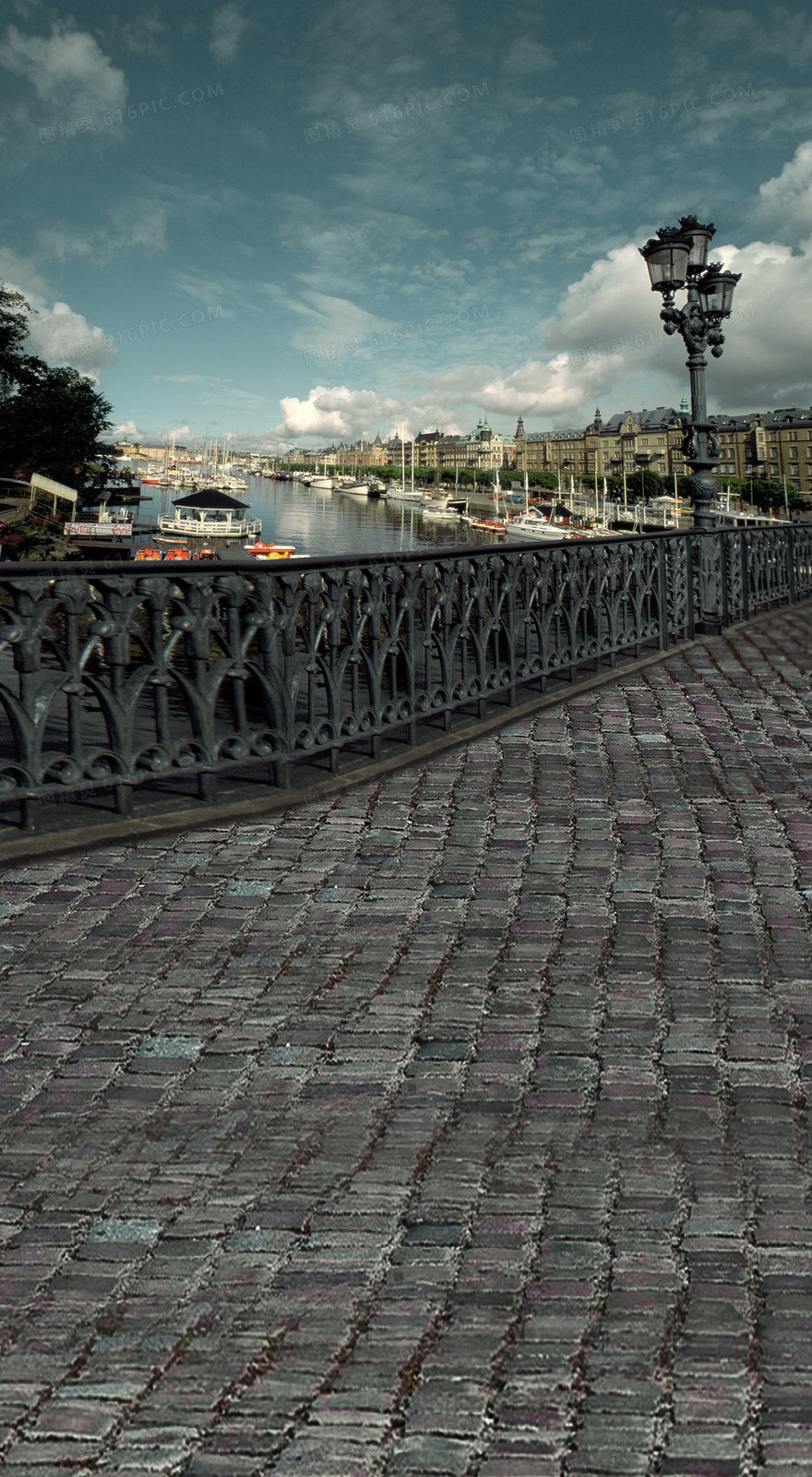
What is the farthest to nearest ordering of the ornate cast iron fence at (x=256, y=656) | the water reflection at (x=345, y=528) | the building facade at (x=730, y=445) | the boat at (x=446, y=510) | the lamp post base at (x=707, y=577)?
the building facade at (x=730, y=445)
the boat at (x=446, y=510)
the water reflection at (x=345, y=528)
the lamp post base at (x=707, y=577)
the ornate cast iron fence at (x=256, y=656)

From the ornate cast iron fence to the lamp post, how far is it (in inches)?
147

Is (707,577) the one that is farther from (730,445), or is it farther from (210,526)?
(730,445)

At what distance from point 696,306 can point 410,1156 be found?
12.0m

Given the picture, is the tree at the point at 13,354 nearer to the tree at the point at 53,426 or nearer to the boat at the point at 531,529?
the tree at the point at 53,426

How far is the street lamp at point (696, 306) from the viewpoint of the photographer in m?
11.8

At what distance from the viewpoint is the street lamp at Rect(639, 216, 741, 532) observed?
38.7 ft

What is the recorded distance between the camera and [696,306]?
1232 cm

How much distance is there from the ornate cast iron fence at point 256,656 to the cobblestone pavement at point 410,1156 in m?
0.53

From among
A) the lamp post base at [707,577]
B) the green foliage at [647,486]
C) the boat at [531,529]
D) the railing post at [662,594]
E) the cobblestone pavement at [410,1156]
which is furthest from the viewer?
the green foliage at [647,486]

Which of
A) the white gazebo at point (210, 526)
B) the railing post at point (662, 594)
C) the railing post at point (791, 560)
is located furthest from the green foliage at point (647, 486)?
the railing post at point (662, 594)

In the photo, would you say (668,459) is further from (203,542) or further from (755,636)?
(755,636)

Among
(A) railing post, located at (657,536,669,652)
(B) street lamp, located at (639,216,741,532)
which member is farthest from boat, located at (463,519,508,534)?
(A) railing post, located at (657,536,669,652)

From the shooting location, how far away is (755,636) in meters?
11.5

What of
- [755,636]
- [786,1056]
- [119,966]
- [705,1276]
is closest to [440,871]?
[119,966]
